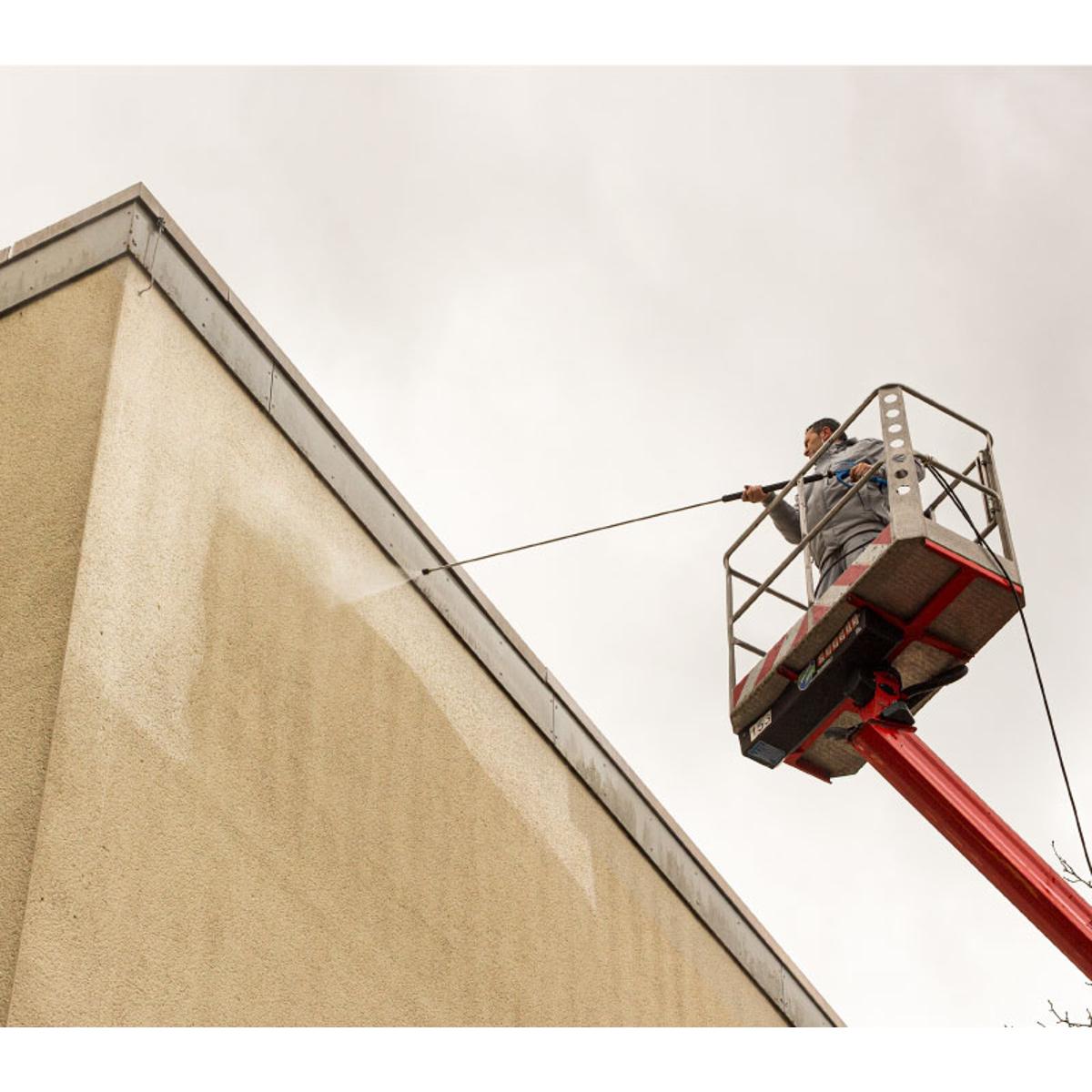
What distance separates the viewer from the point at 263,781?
24.3 ft

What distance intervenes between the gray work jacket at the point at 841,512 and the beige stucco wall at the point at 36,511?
4.39 metres

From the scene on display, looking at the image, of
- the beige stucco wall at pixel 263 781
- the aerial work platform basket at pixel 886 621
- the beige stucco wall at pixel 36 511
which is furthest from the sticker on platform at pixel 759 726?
the beige stucco wall at pixel 36 511

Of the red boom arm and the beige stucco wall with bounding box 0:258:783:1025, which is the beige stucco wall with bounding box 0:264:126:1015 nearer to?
the beige stucco wall with bounding box 0:258:783:1025

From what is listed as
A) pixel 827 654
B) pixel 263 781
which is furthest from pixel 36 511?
pixel 827 654

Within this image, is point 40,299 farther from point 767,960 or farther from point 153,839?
point 767,960

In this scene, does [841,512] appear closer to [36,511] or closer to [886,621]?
[886,621]

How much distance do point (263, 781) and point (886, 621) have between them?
3.64 m

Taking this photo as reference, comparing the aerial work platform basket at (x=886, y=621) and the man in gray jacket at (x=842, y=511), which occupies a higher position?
the man in gray jacket at (x=842, y=511)

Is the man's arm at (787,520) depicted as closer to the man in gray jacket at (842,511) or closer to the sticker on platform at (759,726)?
the man in gray jacket at (842,511)

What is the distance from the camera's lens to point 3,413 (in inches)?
299

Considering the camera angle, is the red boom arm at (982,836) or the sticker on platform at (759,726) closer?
the red boom arm at (982,836)

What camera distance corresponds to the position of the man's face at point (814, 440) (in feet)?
33.7

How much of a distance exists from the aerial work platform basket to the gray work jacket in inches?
4.1

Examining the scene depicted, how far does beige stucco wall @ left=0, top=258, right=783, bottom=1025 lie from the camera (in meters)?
6.29
